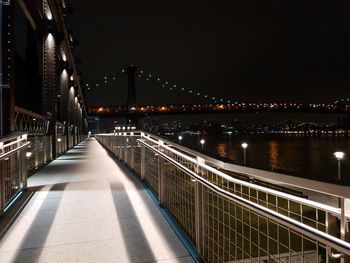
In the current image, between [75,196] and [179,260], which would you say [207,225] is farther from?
[75,196]

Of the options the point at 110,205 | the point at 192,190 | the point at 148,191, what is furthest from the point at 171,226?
the point at 148,191

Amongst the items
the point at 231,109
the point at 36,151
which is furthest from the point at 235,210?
the point at 231,109

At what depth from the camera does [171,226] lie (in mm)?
4117

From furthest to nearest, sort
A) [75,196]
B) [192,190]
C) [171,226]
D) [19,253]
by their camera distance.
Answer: [75,196] → [171,226] → [192,190] → [19,253]

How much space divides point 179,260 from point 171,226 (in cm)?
95

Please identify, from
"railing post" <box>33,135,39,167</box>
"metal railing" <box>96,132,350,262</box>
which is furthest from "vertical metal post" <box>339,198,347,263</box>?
"railing post" <box>33,135,39,167</box>

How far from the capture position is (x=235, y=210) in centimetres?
274

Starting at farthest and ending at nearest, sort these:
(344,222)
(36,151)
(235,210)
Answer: (36,151)
(235,210)
(344,222)

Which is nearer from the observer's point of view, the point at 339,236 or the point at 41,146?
the point at 339,236

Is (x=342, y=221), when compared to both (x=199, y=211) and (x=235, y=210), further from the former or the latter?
(x=199, y=211)

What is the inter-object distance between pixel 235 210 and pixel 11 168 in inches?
137

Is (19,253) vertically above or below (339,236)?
below

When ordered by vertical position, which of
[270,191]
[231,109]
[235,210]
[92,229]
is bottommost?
[92,229]

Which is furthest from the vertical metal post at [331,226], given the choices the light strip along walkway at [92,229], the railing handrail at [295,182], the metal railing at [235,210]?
the light strip along walkway at [92,229]
